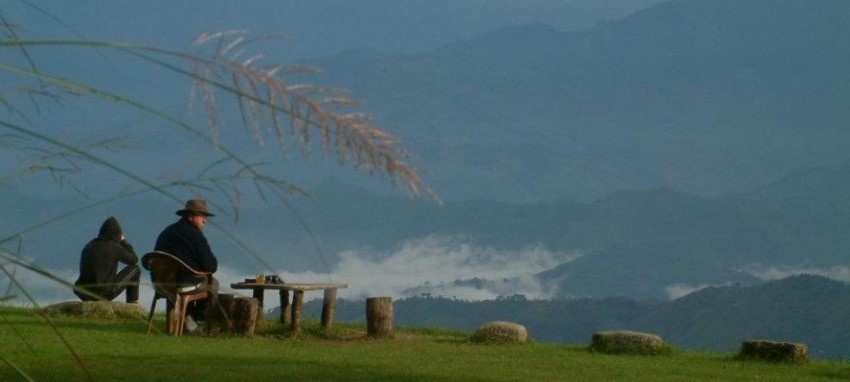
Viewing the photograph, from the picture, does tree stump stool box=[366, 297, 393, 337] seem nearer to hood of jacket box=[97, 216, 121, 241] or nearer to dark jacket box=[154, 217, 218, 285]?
dark jacket box=[154, 217, 218, 285]

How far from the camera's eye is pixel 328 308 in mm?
16234

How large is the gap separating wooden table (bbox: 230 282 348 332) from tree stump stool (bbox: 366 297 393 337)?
0.53 metres

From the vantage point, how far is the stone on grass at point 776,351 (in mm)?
14539

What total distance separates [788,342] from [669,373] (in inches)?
101

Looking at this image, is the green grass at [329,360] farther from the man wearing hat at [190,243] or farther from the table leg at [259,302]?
the man wearing hat at [190,243]

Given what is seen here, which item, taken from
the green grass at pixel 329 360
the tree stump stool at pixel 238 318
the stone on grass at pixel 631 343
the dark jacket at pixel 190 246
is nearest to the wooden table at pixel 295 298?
the green grass at pixel 329 360

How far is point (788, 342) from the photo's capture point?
14.7 m

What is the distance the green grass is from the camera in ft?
36.3

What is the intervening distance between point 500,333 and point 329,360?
391 centimetres

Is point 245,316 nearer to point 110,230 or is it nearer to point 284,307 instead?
point 284,307

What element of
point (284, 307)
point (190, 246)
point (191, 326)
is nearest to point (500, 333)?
point (284, 307)

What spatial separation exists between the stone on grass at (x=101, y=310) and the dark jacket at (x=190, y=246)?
2114 mm

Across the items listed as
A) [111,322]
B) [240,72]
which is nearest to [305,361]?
[111,322]

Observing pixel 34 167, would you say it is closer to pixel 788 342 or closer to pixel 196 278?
pixel 196 278
